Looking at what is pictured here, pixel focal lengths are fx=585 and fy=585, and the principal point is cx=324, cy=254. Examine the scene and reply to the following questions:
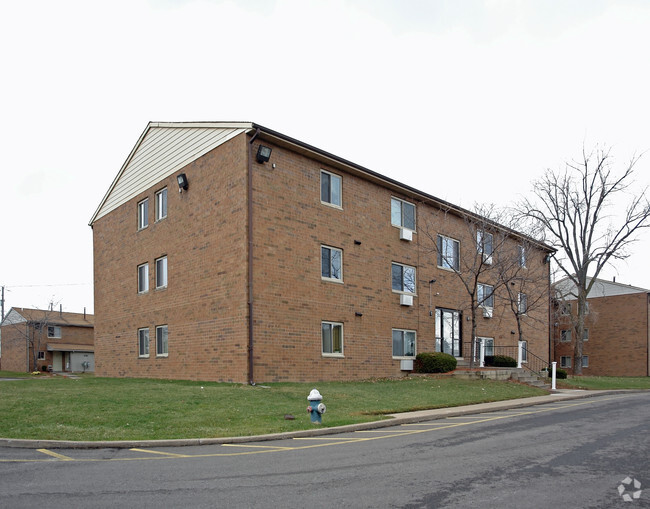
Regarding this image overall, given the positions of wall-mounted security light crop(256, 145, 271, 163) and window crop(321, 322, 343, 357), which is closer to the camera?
wall-mounted security light crop(256, 145, 271, 163)

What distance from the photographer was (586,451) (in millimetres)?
9156

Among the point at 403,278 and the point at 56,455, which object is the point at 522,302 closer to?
the point at 403,278

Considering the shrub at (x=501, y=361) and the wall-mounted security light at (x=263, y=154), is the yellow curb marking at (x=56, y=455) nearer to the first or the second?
the wall-mounted security light at (x=263, y=154)

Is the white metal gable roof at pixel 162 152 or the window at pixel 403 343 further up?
the white metal gable roof at pixel 162 152

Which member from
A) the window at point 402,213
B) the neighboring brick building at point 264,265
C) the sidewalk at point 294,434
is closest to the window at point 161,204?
the neighboring brick building at point 264,265

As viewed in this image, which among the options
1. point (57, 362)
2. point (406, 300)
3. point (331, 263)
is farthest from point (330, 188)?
point (57, 362)

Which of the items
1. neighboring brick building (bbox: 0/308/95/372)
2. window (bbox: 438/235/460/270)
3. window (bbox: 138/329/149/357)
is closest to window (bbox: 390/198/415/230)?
window (bbox: 438/235/460/270)

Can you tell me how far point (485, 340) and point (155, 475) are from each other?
1025 inches

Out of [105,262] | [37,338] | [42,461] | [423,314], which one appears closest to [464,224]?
[423,314]

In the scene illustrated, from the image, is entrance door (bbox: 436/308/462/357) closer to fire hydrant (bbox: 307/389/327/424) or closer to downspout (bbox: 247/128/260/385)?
downspout (bbox: 247/128/260/385)

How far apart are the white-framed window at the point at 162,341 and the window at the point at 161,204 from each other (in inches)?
184

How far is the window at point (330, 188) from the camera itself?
22.5 meters

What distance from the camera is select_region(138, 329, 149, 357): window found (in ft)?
82.9

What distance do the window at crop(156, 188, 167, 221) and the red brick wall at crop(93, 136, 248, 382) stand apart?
25 centimetres
